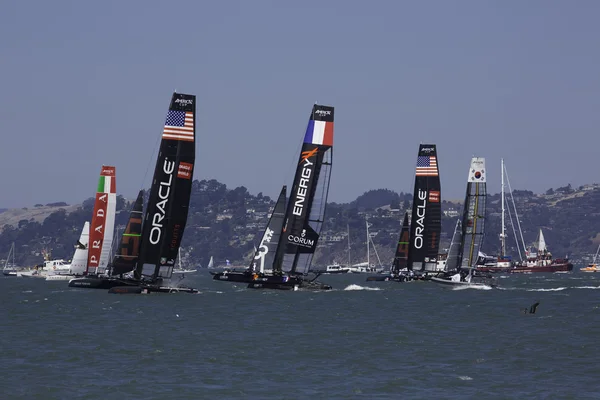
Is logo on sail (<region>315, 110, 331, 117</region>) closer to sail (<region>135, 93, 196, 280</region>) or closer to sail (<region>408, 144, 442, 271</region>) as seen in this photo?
sail (<region>135, 93, 196, 280</region>)

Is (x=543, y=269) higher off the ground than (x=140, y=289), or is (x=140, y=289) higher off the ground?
(x=543, y=269)

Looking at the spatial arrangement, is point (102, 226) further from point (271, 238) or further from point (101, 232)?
point (271, 238)

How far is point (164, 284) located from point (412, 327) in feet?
66.4

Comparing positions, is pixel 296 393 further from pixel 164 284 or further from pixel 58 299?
pixel 58 299

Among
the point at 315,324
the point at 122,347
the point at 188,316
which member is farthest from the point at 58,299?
the point at 122,347

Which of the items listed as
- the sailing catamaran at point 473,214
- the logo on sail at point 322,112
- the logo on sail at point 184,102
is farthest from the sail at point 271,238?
the logo on sail at point 184,102

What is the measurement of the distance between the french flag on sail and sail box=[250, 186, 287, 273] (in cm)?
1074

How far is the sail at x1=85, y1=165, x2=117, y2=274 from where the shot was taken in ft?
308

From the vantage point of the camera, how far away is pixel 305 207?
73.2 metres

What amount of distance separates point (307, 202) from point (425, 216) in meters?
28.2

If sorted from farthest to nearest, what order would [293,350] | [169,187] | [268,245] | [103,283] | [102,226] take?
[102,226] → [268,245] → [103,283] → [169,187] → [293,350]

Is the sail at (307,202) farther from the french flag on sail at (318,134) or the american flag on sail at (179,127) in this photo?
the american flag on sail at (179,127)

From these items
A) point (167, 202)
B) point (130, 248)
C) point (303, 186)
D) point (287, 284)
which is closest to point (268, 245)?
point (303, 186)

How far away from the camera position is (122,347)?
40031 mm
